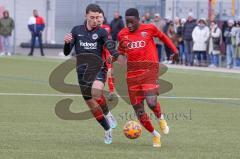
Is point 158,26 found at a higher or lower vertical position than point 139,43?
lower

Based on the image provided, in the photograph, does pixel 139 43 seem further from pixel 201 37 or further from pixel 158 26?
pixel 158 26

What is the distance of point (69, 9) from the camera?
4316 centimetres

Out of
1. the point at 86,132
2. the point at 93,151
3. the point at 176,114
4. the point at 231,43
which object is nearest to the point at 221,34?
the point at 231,43

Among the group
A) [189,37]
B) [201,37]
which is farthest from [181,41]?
[201,37]

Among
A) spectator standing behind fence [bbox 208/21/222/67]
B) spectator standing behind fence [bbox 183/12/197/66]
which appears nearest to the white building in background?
spectator standing behind fence [bbox 183/12/197/66]

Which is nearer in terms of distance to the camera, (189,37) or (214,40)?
(214,40)

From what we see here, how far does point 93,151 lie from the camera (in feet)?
36.3

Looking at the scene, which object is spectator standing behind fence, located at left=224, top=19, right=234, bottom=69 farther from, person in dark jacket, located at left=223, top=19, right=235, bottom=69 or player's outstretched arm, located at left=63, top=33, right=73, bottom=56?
player's outstretched arm, located at left=63, top=33, right=73, bottom=56

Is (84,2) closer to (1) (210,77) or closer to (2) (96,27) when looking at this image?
(1) (210,77)

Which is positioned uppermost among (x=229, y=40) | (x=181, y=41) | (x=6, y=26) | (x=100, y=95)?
(x=100, y=95)

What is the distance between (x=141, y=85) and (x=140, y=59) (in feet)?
1.37

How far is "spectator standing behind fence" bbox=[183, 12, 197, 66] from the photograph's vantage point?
33969 mm

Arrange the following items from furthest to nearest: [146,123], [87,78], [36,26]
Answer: [36,26] < [87,78] < [146,123]

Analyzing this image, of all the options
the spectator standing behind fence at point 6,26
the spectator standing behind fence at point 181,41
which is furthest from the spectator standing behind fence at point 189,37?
the spectator standing behind fence at point 6,26
